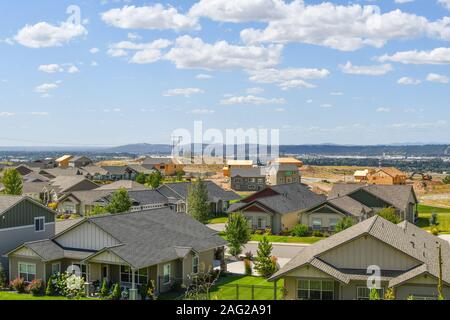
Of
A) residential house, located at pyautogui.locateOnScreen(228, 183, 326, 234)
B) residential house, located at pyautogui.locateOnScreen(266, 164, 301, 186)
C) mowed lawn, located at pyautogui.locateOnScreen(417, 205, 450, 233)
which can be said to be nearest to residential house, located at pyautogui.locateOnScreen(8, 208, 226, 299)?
residential house, located at pyautogui.locateOnScreen(228, 183, 326, 234)

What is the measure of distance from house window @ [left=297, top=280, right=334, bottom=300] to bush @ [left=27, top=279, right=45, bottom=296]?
15049 mm

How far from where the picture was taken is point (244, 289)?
104 ft

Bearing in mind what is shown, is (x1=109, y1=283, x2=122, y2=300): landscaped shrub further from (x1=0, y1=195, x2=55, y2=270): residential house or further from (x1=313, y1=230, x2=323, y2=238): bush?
(x1=313, y1=230, x2=323, y2=238): bush

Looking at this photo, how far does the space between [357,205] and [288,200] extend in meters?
7.73

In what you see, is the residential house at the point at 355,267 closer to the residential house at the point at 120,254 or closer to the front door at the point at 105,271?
the residential house at the point at 120,254

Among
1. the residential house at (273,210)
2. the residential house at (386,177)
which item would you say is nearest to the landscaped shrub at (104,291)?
the residential house at (273,210)

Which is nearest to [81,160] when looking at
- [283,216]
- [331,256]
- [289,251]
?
[283,216]

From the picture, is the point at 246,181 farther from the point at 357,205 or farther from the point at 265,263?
the point at 265,263

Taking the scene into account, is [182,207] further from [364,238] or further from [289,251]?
[364,238]

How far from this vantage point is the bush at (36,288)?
1233 inches

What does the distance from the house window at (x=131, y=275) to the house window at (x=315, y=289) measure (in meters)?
9.31

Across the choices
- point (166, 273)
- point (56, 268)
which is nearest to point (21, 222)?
point (56, 268)

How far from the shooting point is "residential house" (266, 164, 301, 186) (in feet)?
371
